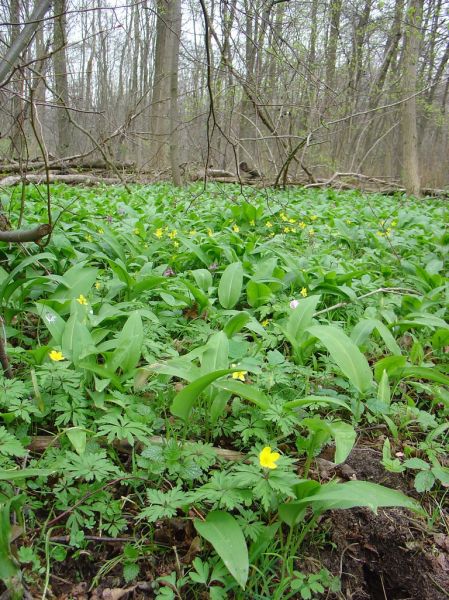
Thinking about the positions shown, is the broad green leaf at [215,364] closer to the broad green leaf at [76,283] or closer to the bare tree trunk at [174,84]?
the broad green leaf at [76,283]

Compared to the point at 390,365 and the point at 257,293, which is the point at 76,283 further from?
the point at 390,365

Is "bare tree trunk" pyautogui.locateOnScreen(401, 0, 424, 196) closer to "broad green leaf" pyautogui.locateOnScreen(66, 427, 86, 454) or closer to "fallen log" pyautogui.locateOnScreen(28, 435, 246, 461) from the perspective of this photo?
"fallen log" pyautogui.locateOnScreen(28, 435, 246, 461)

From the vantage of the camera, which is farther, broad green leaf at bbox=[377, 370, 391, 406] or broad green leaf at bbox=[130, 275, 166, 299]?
broad green leaf at bbox=[130, 275, 166, 299]

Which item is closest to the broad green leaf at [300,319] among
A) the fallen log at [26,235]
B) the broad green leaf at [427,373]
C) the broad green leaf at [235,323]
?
the broad green leaf at [235,323]

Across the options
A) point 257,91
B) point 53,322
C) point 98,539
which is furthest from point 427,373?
point 257,91

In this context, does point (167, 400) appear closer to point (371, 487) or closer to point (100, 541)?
point (100, 541)

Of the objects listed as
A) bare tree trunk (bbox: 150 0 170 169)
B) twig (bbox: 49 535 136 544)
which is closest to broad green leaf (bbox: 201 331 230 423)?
twig (bbox: 49 535 136 544)

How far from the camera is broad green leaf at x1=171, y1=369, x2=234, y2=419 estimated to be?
52.4 inches

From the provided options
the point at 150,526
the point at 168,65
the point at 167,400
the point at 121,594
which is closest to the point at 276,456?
the point at 150,526

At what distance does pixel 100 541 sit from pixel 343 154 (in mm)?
14092

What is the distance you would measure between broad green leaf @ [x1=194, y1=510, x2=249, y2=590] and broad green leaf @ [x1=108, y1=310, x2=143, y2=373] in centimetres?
72

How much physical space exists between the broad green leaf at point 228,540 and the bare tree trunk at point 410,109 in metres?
8.97

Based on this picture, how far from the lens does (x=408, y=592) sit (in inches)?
52.2

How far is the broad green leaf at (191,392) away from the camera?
133 centimetres
